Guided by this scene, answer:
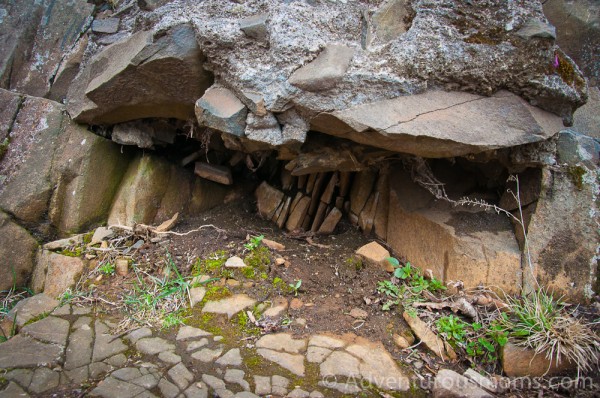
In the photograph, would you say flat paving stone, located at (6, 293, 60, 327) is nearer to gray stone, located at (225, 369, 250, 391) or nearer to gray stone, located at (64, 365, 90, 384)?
gray stone, located at (64, 365, 90, 384)

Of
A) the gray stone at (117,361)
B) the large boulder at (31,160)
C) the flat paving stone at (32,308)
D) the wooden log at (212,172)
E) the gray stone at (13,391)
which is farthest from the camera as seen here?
the wooden log at (212,172)

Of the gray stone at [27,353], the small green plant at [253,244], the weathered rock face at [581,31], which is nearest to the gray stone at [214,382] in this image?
the gray stone at [27,353]

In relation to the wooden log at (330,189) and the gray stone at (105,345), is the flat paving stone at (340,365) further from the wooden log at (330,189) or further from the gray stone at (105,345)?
the wooden log at (330,189)

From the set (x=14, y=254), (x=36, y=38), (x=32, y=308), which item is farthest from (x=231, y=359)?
(x=36, y=38)

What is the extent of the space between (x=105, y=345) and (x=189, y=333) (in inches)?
18.9

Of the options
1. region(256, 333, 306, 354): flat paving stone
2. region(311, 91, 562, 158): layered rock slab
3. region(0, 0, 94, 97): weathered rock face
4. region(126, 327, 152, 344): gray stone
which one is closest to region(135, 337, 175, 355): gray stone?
region(126, 327, 152, 344): gray stone

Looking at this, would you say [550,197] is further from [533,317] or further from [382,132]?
[382,132]

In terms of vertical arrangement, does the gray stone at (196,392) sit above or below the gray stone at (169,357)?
below

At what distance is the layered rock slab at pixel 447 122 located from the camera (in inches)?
100.0

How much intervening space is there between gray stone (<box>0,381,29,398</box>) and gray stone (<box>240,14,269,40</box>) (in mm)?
2437

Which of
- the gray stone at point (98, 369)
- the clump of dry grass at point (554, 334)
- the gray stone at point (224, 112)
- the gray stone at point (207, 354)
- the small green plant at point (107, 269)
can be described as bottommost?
the gray stone at point (98, 369)

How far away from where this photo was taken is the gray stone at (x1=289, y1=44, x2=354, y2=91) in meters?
2.61

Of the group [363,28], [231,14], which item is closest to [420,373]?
[363,28]

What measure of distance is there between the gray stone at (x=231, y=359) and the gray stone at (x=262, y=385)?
157 millimetres
